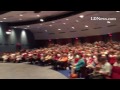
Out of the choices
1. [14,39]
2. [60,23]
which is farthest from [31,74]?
[14,39]

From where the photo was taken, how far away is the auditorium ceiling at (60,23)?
15.9m

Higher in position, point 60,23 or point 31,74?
point 60,23

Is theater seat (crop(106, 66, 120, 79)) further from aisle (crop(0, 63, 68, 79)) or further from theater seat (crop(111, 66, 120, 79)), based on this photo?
aisle (crop(0, 63, 68, 79))

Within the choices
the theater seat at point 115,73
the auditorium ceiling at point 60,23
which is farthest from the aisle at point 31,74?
the auditorium ceiling at point 60,23

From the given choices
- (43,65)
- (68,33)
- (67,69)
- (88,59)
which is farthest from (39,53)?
(68,33)

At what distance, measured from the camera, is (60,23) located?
19.4m

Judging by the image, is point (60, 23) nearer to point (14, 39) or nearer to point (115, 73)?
point (14, 39)

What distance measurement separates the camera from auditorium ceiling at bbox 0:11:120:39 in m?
15.9

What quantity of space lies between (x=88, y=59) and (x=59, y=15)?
8561mm

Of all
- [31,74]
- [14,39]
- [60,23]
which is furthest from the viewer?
[14,39]
